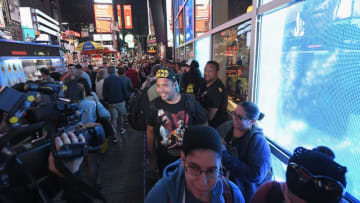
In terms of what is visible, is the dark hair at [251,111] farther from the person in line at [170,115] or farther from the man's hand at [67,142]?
the man's hand at [67,142]

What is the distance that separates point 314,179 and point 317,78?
1.05 meters

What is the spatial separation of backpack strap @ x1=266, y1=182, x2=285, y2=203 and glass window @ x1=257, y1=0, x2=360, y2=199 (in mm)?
650

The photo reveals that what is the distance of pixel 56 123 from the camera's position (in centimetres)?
127

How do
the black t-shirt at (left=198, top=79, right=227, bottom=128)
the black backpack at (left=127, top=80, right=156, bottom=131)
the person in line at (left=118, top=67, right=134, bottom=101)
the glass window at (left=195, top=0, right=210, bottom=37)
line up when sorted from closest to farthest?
the black backpack at (left=127, top=80, right=156, bottom=131) → the black t-shirt at (left=198, top=79, right=227, bottom=128) → the person in line at (left=118, top=67, right=134, bottom=101) → the glass window at (left=195, top=0, right=210, bottom=37)

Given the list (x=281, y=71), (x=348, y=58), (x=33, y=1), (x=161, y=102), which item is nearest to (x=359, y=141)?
(x=348, y=58)

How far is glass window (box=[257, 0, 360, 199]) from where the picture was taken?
143 cm

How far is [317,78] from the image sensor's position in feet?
5.57

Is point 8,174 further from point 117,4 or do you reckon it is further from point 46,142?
point 117,4

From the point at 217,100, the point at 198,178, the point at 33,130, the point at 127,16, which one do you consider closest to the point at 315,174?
the point at 198,178

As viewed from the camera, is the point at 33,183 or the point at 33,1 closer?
the point at 33,183

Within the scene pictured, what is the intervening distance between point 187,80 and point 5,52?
445 centimetres

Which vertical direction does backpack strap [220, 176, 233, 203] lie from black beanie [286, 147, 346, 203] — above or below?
below

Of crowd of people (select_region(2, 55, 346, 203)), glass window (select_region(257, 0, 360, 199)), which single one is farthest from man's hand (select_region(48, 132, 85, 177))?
glass window (select_region(257, 0, 360, 199))

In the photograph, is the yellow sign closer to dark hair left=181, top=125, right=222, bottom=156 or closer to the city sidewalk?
dark hair left=181, top=125, right=222, bottom=156
